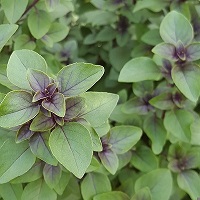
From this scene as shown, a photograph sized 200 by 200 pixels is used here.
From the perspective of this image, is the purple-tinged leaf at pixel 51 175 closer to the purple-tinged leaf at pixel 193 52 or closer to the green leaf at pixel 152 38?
the purple-tinged leaf at pixel 193 52

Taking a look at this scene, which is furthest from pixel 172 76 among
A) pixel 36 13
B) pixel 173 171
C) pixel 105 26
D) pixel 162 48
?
pixel 105 26

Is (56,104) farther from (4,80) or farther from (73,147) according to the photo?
(4,80)

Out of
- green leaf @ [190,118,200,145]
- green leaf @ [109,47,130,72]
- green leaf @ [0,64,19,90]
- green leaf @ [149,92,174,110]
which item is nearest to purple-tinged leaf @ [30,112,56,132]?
green leaf @ [0,64,19,90]

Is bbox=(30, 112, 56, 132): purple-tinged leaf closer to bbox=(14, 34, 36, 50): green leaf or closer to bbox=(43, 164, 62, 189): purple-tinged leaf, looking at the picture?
bbox=(43, 164, 62, 189): purple-tinged leaf

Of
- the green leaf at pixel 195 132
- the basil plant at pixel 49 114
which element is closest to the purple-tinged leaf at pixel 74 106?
the basil plant at pixel 49 114

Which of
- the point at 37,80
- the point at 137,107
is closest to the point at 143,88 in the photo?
the point at 137,107

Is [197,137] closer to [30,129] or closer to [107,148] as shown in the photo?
[107,148]
